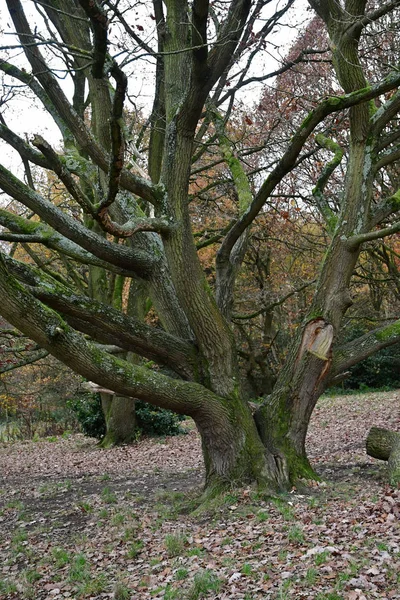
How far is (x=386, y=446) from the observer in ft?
24.1

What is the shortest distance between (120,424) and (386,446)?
8.68m

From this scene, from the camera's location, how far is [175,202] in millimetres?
7352

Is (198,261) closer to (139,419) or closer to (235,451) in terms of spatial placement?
(235,451)

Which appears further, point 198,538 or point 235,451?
point 235,451

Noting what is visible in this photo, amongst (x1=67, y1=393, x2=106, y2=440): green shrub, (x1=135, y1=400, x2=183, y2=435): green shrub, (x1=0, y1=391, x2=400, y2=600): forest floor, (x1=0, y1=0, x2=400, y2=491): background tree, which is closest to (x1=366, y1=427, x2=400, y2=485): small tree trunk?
(x1=0, y1=391, x2=400, y2=600): forest floor

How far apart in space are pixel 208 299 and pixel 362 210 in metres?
2.33

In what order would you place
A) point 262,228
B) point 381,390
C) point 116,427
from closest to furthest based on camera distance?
point 116,427
point 262,228
point 381,390

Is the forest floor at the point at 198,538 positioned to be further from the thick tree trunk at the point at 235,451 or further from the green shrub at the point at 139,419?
the green shrub at the point at 139,419

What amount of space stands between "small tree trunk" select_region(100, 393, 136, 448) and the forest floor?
14.1ft

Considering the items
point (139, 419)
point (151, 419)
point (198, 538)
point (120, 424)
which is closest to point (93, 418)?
point (120, 424)

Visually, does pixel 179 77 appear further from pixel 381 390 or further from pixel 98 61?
pixel 381 390

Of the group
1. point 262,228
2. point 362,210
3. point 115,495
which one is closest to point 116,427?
point 115,495

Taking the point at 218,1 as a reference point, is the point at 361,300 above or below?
below

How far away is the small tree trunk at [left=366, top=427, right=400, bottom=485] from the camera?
6.86 meters
